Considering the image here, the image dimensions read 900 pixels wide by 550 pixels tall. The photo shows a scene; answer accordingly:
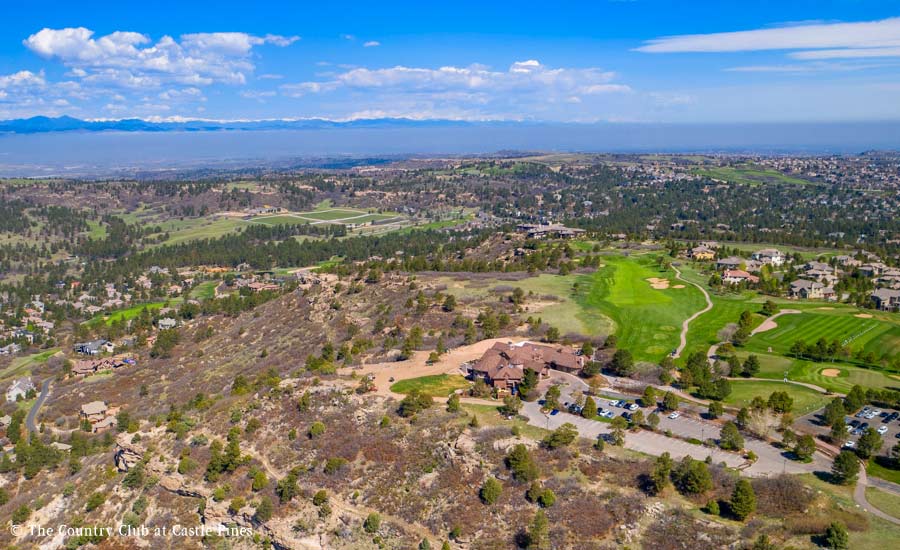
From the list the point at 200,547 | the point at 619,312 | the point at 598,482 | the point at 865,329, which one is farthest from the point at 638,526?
the point at 865,329

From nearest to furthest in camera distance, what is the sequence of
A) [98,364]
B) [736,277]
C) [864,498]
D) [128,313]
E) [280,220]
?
1. [864,498]
2. [98,364]
3. [736,277]
4. [128,313]
5. [280,220]

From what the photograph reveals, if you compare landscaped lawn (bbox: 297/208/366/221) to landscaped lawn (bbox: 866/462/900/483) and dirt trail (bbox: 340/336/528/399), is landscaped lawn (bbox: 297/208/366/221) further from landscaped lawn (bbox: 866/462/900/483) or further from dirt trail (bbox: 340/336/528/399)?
landscaped lawn (bbox: 866/462/900/483)

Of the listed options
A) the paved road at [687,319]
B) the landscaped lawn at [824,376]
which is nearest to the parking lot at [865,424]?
the landscaped lawn at [824,376]

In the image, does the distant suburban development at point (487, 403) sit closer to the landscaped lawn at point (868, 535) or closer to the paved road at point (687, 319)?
the landscaped lawn at point (868, 535)

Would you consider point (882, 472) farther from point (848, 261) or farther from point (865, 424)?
point (848, 261)

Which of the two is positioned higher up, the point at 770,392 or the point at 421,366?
the point at 770,392

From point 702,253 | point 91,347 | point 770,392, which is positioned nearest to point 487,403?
point 770,392
